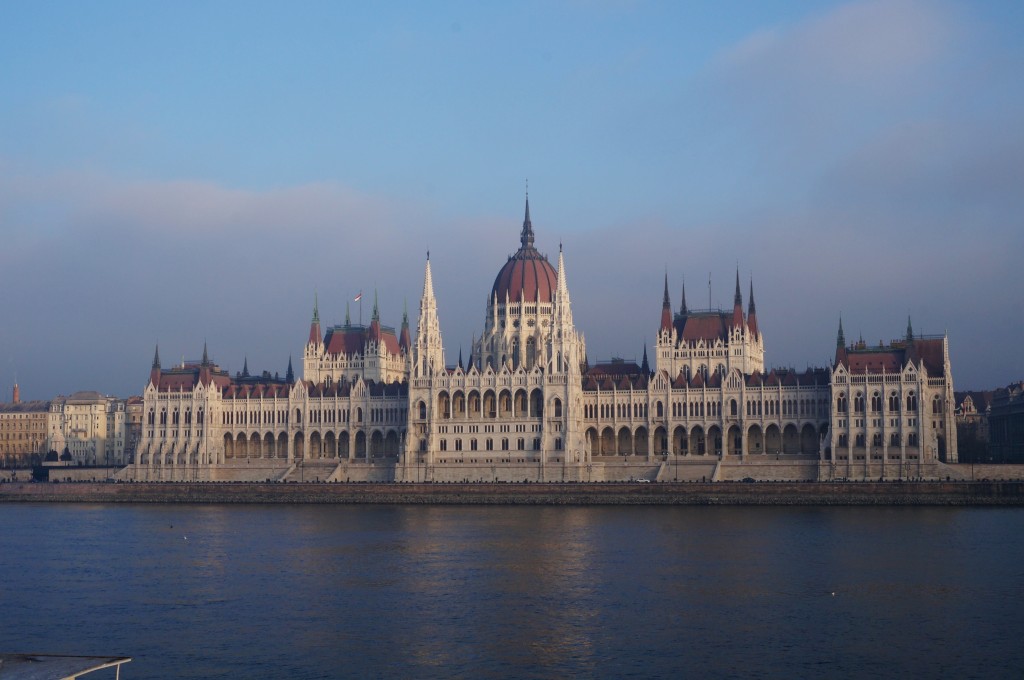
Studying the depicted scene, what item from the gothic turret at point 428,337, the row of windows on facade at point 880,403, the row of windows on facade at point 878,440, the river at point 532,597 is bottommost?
the river at point 532,597

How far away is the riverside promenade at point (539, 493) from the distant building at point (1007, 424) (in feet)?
103

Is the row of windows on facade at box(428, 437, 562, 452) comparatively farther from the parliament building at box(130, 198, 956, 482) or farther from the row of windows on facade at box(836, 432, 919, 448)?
the row of windows on facade at box(836, 432, 919, 448)

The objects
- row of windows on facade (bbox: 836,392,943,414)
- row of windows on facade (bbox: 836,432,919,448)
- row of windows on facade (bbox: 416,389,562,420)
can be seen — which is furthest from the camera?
row of windows on facade (bbox: 416,389,562,420)

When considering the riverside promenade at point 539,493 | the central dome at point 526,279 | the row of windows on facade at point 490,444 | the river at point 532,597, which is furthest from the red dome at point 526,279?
the river at point 532,597

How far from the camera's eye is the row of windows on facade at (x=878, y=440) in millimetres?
112688

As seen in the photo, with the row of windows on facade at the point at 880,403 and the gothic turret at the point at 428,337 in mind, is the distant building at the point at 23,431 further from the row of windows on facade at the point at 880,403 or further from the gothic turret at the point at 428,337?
the row of windows on facade at the point at 880,403

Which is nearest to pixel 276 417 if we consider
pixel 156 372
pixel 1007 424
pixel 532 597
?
pixel 156 372

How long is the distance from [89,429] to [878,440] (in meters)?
105

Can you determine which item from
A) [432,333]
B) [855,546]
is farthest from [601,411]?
[855,546]

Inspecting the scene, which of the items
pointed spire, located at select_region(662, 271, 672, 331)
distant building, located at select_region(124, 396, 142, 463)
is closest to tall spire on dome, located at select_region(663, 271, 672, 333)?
pointed spire, located at select_region(662, 271, 672, 331)

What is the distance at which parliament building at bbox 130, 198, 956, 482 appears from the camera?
115m

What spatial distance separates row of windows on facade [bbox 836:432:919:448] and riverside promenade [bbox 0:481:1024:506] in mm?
11012

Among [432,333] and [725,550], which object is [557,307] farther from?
[725,550]

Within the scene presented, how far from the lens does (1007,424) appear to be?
143750 millimetres
